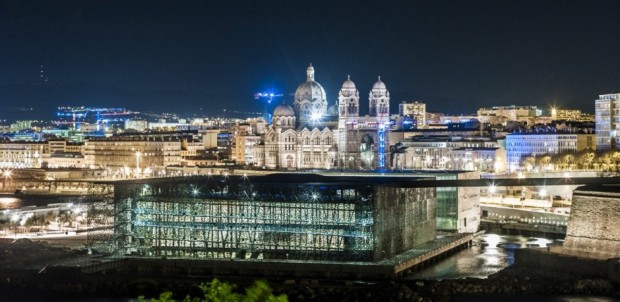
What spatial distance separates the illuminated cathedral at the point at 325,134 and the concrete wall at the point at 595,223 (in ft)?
114

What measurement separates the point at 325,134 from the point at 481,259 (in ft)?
116

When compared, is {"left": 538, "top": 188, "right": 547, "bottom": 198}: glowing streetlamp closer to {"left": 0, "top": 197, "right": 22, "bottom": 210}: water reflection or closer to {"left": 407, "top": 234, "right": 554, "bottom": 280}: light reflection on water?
{"left": 407, "top": 234, "right": 554, "bottom": 280}: light reflection on water

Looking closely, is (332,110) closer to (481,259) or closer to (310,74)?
(310,74)

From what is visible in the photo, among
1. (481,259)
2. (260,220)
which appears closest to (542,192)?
(481,259)

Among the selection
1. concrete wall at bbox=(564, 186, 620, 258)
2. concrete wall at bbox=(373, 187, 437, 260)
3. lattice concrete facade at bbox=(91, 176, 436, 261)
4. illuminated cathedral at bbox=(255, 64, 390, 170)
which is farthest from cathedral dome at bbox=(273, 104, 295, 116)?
concrete wall at bbox=(564, 186, 620, 258)

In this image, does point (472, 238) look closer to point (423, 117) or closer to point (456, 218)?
point (456, 218)

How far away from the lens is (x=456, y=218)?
3991cm

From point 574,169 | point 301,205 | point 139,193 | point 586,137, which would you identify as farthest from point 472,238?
point 586,137

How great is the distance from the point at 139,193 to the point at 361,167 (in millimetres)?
34666

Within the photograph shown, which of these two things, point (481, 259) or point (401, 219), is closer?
point (401, 219)

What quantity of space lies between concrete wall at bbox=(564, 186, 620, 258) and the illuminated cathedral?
34.6m

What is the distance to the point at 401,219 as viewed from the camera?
110ft

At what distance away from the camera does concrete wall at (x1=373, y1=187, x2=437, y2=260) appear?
31609 mm

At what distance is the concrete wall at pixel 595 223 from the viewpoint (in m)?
31.0
